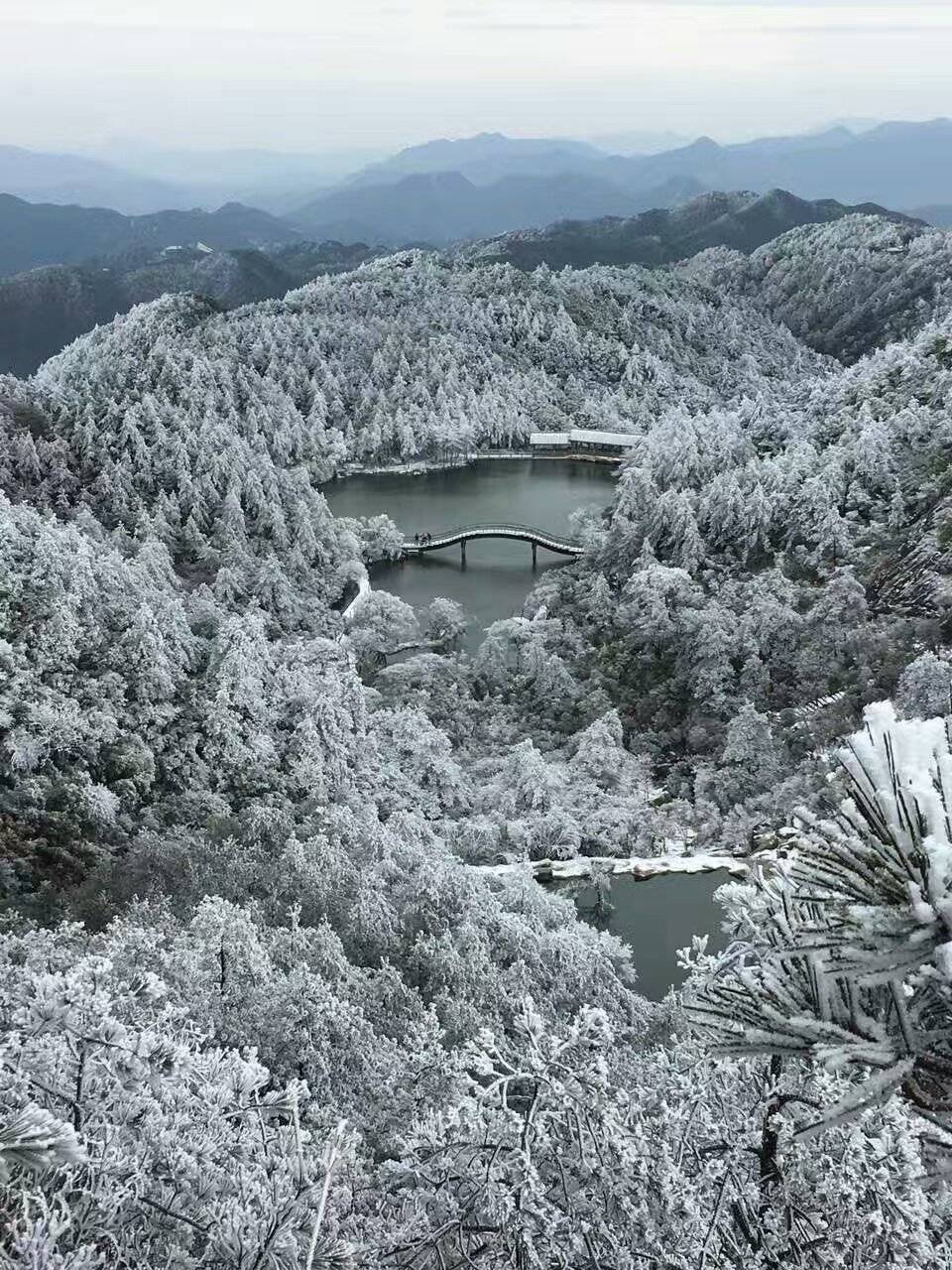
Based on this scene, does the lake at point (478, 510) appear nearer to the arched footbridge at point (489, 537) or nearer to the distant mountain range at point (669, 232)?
the arched footbridge at point (489, 537)

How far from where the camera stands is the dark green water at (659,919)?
668 inches

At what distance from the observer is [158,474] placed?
140ft

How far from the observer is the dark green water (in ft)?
55.7

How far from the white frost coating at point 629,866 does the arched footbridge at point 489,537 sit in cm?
2359

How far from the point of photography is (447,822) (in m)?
22.6

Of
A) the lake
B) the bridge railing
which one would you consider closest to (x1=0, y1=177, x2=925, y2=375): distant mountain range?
the lake

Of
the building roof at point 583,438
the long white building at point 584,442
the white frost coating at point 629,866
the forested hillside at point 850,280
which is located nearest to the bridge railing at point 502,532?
the long white building at point 584,442

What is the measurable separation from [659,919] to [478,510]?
3344 cm

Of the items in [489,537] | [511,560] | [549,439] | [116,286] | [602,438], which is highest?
[116,286]

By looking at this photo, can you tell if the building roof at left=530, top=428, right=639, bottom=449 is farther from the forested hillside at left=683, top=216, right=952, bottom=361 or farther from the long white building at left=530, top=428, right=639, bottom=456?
the forested hillside at left=683, top=216, right=952, bottom=361

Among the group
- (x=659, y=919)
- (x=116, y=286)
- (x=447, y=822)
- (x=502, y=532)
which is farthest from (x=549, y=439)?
(x=116, y=286)

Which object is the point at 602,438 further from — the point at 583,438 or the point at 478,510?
the point at 478,510

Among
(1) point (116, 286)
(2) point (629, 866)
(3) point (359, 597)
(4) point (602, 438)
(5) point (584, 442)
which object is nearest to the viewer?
(2) point (629, 866)

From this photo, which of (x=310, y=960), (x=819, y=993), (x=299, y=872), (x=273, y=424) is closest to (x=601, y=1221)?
(x=819, y=993)
